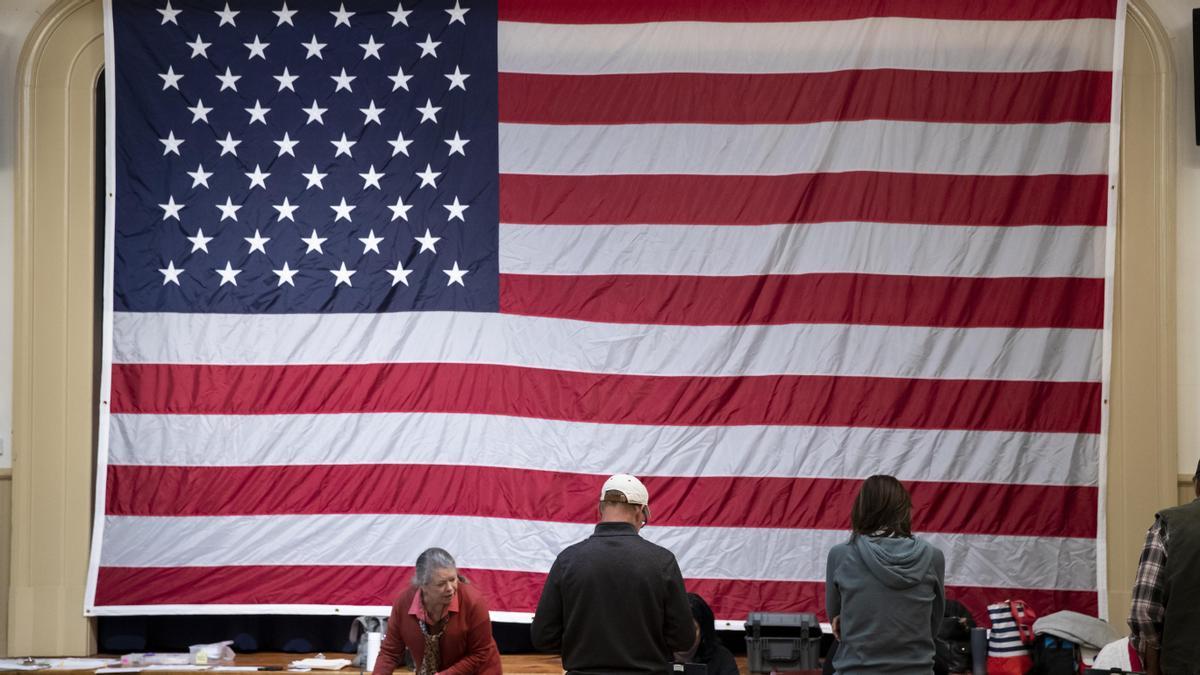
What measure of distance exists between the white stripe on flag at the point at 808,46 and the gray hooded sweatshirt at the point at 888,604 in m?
3.30

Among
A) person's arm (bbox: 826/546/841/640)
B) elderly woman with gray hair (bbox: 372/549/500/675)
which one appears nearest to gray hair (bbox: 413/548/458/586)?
elderly woman with gray hair (bbox: 372/549/500/675)

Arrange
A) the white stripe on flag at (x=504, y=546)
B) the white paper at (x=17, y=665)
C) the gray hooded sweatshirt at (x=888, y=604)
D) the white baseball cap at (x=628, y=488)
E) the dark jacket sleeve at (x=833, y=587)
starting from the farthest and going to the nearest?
1. the white stripe on flag at (x=504, y=546)
2. the white paper at (x=17, y=665)
3. the white baseball cap at (x=628, y=488)
4. the dark jacket sleeve at (x=833, y=587)
5. the gray hooded sweatshirt at (x=888, y=604)

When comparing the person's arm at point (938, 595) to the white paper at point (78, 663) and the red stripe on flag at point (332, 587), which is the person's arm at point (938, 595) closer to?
the red stripe on flag at point (332, 587)

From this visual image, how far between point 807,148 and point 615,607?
126 inches

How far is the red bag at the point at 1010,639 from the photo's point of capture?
5797mm

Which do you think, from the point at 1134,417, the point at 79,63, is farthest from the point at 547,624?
the point at 79,63

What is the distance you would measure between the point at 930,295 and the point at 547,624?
3138 mm

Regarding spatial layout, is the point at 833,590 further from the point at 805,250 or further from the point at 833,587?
the point at 805,250

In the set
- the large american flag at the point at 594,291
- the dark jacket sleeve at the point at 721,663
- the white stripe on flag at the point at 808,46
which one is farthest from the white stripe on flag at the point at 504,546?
the white stripe on flag at the point at 808,46

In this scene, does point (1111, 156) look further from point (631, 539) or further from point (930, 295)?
point (631, 539)

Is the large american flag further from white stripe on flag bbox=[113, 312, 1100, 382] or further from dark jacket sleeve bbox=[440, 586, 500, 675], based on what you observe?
dark jacket sleeve bbox=[440, 586, 500, 675]

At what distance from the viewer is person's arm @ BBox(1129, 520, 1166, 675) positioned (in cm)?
373

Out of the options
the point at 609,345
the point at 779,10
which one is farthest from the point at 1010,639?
the point at 779,10

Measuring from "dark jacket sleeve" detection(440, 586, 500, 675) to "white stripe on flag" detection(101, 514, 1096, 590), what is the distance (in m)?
1.76
